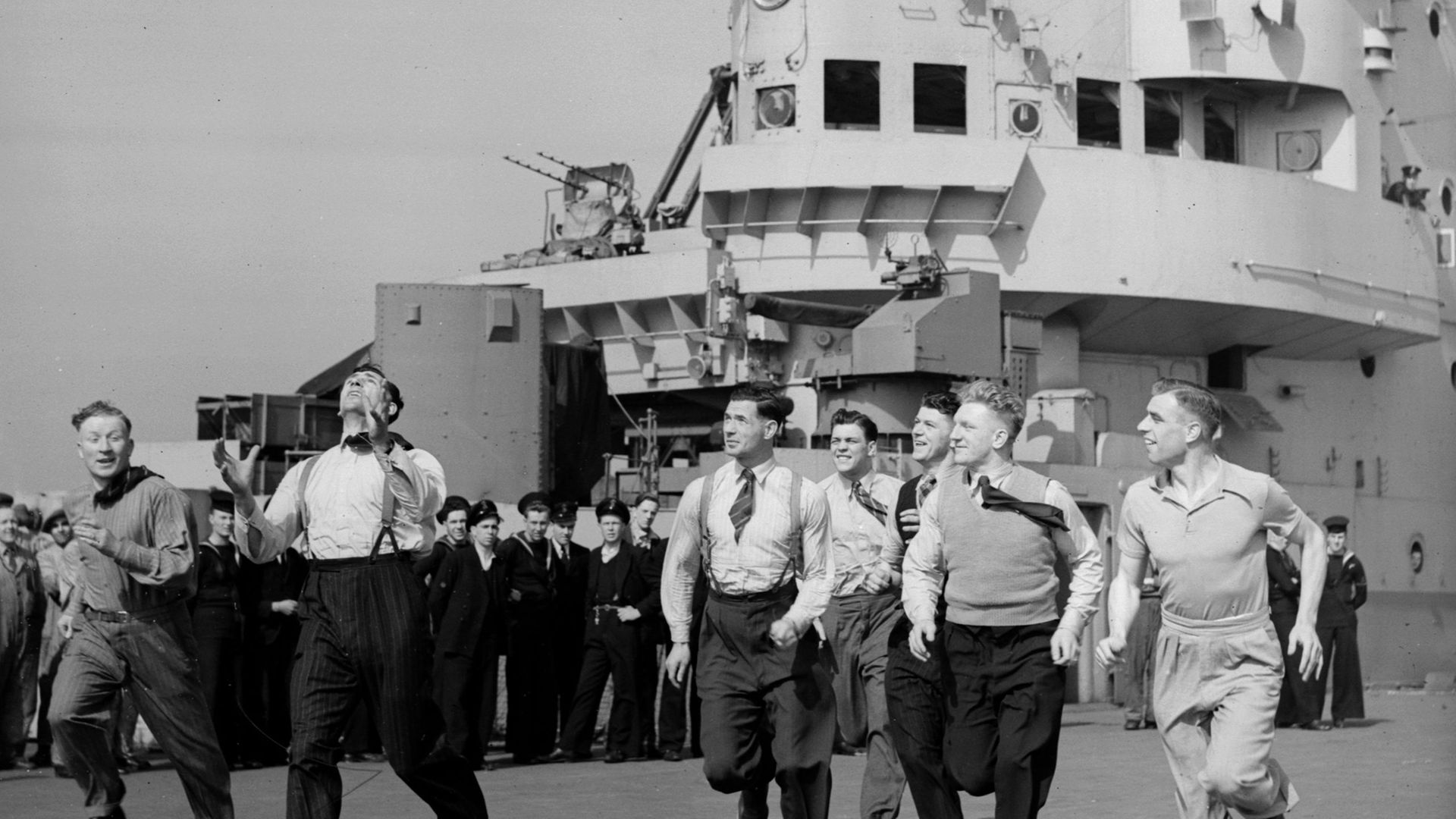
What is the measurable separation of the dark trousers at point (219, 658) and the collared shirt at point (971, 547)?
246 inches

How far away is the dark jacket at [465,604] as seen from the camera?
42.8 feet

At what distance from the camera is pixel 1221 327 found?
24828mm

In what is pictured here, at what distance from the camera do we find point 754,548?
7.77 meters

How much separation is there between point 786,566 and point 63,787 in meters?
5.53

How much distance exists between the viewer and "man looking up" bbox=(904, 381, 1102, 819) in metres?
6.94

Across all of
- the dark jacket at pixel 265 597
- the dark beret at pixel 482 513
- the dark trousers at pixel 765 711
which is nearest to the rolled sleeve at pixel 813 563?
the dark trousers at pixel 765 711

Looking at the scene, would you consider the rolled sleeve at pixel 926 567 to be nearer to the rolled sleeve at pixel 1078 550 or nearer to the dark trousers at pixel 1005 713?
the dark trousers at pixel 1005 713

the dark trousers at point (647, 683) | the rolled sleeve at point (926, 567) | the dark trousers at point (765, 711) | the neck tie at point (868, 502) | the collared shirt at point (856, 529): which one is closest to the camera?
the rolled sleeve at point (926, 567)

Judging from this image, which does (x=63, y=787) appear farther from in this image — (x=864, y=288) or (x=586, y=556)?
(x=864, y=288)

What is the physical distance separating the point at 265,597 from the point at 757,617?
5.85 metres

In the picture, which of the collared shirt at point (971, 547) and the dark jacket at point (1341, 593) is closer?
the collared shirt at point (971, 547)

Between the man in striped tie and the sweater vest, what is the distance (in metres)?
1.41

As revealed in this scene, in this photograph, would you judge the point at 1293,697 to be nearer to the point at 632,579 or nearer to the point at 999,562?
the point at 632,579

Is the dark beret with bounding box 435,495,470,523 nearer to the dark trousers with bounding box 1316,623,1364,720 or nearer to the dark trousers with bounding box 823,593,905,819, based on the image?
the dark trousers with bounding box 823,593,905,819
